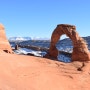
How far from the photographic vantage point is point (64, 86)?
21000 millimetres

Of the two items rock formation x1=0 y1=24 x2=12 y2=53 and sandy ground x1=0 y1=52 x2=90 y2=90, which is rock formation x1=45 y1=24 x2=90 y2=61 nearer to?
sandy ground x1=0 y1=52 x2=90 y2=90

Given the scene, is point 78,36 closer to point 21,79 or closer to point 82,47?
point 82,47

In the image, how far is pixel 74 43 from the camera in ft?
96.2

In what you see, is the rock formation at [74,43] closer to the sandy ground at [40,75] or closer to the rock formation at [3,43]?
the sandy ground at [40,75]

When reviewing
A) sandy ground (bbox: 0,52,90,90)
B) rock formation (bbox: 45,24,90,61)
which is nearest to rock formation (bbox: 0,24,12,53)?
rock formation (bbox: 45,24,90,61)

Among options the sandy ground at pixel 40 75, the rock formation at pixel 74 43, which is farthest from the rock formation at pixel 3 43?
the sandy ground at pixel 40 75

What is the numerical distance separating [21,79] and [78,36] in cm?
1288

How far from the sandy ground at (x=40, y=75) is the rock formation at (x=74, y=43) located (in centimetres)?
249

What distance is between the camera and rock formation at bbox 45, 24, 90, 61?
2812 centimetres

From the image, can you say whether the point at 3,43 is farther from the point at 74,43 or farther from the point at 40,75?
the point at 40,75

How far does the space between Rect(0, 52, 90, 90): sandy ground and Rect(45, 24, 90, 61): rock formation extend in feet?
8.16

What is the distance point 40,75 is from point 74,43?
10034mm

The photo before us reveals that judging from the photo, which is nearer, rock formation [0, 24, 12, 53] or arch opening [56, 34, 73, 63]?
rock formation [0, 24, 12, 53]

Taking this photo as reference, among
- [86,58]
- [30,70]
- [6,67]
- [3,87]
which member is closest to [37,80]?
[30,70]
